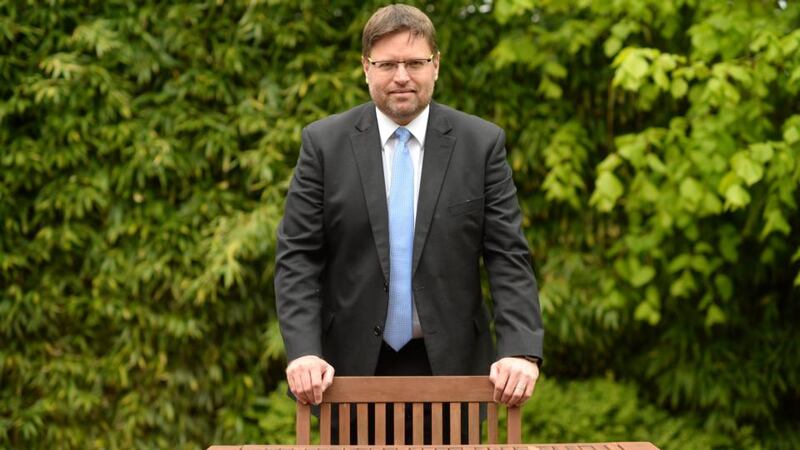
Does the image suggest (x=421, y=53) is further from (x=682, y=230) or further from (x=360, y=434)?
(x=682, y=230)

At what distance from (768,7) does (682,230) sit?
3.16 ft

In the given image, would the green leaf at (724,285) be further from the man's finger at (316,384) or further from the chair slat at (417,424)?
the man's finger at (316,384)

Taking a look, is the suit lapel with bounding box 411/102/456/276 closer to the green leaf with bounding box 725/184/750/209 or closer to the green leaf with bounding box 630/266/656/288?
the green leaf with bounding box 725/184/750/209

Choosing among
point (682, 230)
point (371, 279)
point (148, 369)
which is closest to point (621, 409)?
point (682, 230)

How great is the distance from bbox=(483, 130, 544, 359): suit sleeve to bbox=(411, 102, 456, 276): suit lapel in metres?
0.11

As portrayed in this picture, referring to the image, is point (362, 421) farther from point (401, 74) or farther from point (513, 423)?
point (401, 74)

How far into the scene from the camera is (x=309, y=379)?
2.23 m

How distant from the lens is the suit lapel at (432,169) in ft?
7.88

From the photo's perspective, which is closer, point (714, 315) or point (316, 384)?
point (316, 384)

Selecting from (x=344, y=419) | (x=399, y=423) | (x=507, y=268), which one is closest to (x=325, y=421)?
(x=344, y=419)

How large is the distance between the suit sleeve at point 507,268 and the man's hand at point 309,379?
408 mm

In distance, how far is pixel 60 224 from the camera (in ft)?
14.6

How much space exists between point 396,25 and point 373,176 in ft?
1.20

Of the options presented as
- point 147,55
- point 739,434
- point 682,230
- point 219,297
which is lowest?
point 739,434
